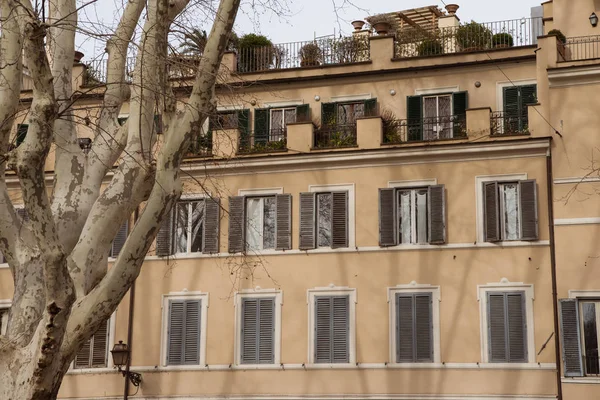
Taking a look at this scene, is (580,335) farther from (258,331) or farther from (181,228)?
(181,228)

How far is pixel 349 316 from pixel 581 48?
8445mm

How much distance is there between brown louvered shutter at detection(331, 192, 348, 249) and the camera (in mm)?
25531

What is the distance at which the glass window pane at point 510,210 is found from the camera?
963 inches

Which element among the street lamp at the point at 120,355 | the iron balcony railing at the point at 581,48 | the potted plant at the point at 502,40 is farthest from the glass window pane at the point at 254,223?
the iron balcony railing at the point at 581,48

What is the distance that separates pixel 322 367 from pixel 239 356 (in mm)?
2070

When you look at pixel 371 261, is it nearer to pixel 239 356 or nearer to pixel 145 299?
pixel 239 356

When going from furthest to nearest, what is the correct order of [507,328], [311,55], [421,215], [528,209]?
1. [311,55]
2. [421,215]
3. [528,209]
4. [507,328]

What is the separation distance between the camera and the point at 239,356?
25.5 meters

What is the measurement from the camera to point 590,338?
23156 mm

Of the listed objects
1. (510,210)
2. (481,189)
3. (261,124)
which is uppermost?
(261,124)

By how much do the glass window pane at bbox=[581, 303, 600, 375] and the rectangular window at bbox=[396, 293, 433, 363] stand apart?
3.37m

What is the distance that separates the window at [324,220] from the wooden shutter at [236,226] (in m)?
1.49

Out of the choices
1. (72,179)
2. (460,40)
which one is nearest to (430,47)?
(460,40)

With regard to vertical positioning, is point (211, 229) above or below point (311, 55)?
below
